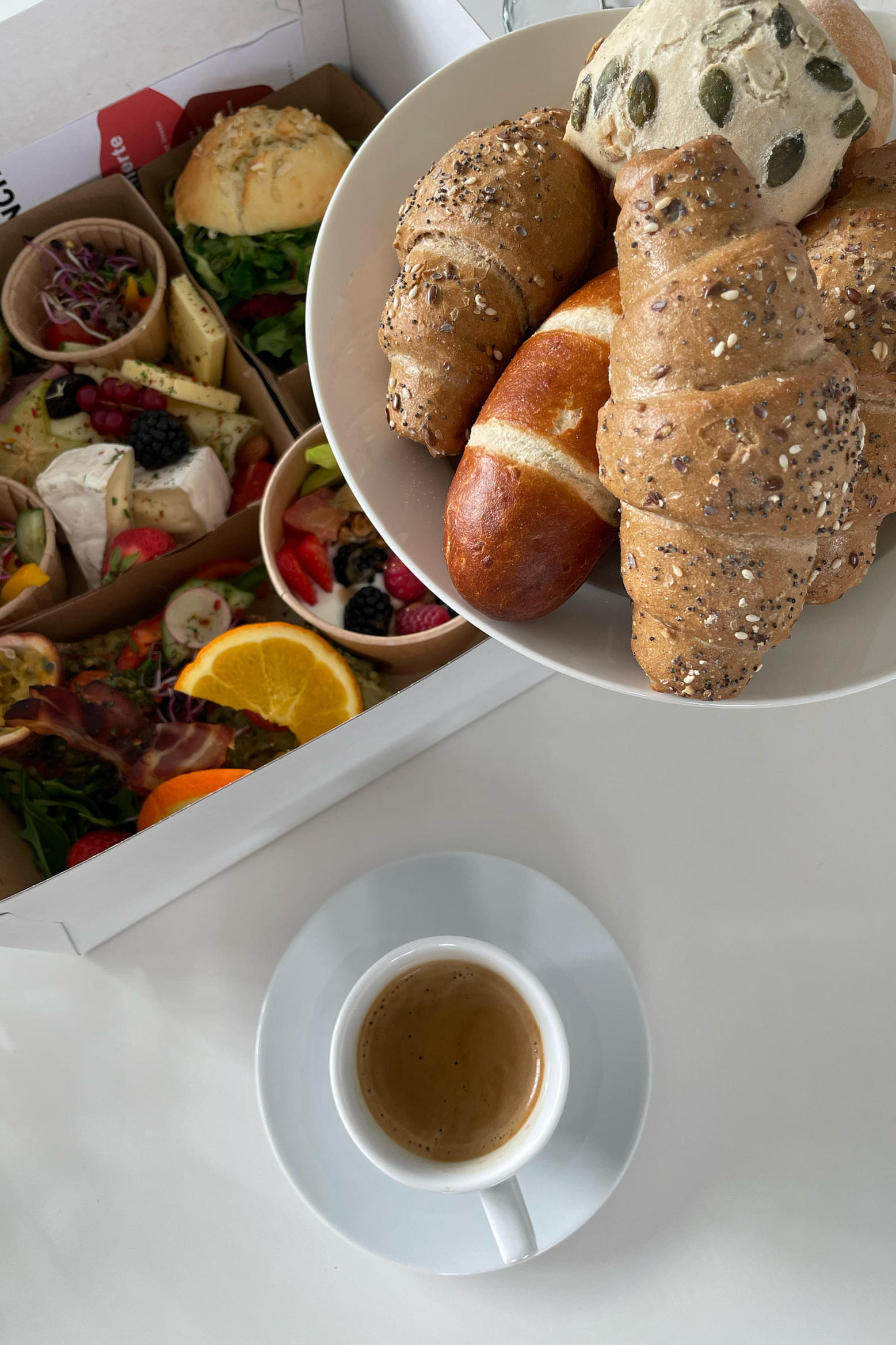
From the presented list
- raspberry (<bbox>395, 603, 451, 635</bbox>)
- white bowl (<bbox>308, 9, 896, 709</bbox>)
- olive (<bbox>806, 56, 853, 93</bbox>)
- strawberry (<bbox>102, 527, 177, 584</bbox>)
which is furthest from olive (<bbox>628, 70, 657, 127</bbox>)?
strawberry (<bbox>102, 527, 177, 584</bbox>)

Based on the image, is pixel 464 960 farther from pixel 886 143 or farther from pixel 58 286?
pixel 58 286

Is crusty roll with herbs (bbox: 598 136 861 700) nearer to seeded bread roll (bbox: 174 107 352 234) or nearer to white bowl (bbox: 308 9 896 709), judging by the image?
white bowl (bbox: 308 9 896 709)

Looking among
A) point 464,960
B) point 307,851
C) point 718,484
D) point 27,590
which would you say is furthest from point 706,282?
point 27,590

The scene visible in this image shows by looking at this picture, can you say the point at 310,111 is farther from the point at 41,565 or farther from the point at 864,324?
the point at 864,324

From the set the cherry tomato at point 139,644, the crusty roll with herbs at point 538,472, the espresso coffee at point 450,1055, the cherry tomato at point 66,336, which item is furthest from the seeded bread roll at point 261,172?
the espresso coffee at point 450,1055

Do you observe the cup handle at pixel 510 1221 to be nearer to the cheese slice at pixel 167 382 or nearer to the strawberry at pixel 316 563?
the strawberry at pixel 316 563

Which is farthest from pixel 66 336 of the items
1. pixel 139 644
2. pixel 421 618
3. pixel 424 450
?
pixel 424 450
